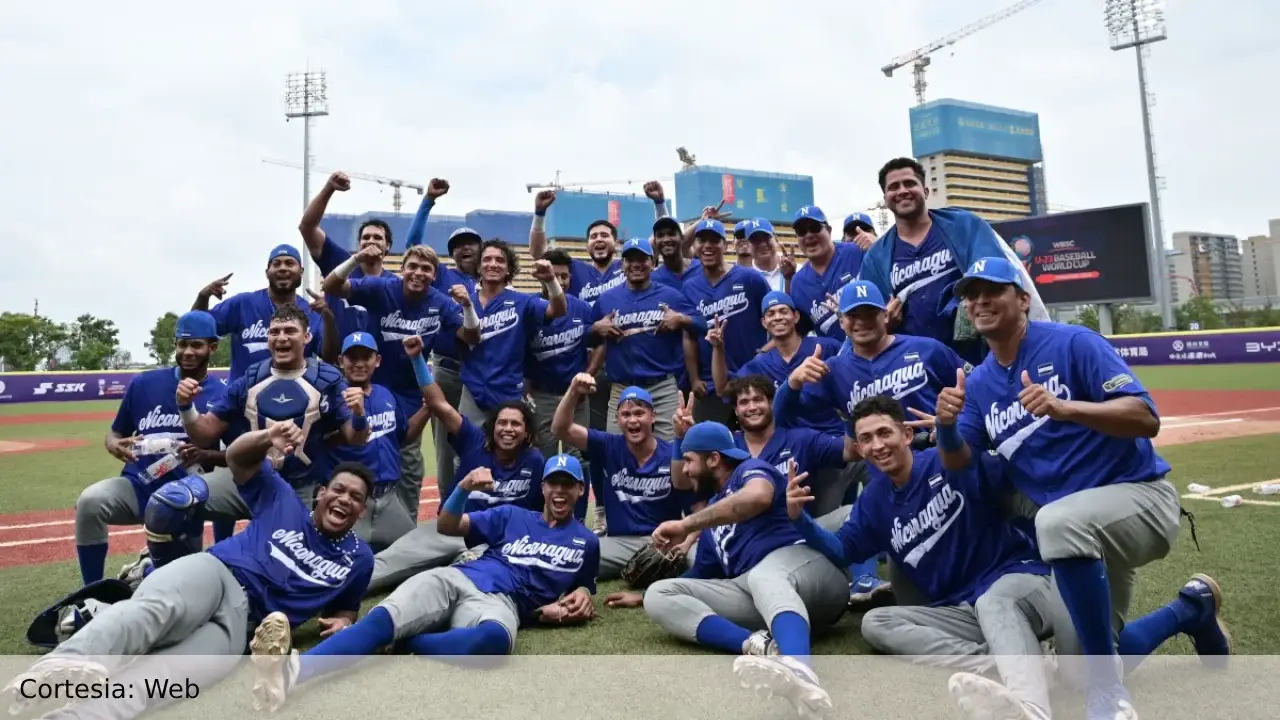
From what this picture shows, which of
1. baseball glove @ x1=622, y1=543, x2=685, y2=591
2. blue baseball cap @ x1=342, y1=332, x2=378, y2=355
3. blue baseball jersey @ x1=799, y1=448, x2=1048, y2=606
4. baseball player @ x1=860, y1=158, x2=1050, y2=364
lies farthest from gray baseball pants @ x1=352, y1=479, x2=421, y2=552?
baseball player @ x1=860, y1=158, x2=1050, y2=364

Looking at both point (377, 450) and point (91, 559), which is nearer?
point (91, 559)

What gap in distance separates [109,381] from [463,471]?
30.7 meters

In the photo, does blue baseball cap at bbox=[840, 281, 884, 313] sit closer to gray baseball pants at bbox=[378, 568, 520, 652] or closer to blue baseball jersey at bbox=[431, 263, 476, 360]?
gray baseball pants at bbox=[378, 568, 520, 652]

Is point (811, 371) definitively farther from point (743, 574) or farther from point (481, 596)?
point (481, 596)

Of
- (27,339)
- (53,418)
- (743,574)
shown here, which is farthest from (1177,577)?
(27,339)

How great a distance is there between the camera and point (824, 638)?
13.3ft

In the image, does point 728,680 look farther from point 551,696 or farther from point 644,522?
point 644,522

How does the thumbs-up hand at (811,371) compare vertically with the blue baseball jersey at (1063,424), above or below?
above

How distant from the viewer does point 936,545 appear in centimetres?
365

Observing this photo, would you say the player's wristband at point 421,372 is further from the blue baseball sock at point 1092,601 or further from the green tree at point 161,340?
the green tree at point 161,340

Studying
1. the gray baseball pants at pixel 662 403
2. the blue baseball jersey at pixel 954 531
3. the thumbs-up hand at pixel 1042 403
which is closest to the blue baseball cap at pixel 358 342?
the gray baseball pants at pixel 662 403

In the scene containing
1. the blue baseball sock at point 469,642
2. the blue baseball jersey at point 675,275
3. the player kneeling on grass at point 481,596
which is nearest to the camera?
the player kneeling on grass at point 481,596

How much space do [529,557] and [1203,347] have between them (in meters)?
29.4

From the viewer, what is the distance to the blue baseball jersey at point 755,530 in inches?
161
